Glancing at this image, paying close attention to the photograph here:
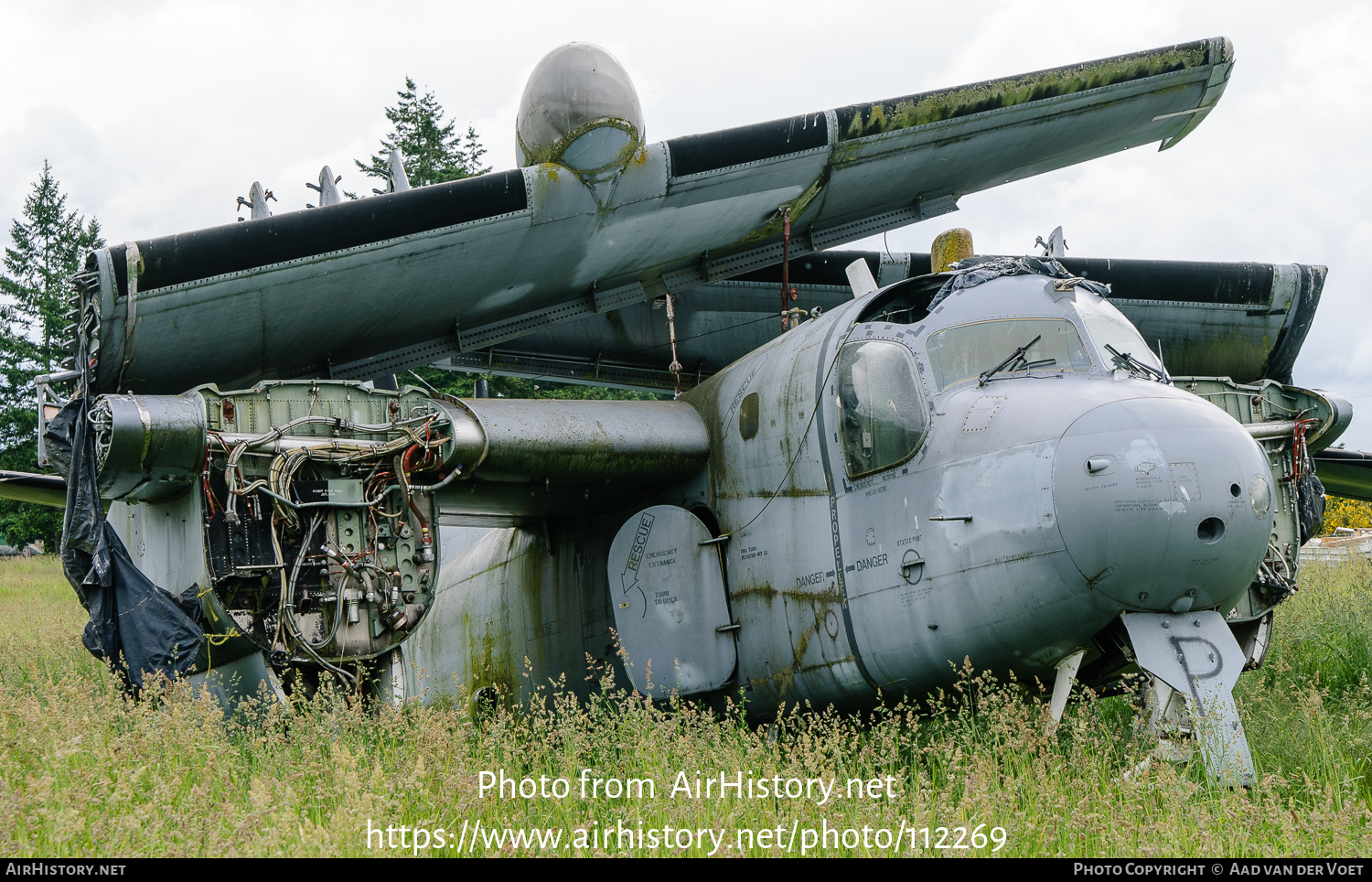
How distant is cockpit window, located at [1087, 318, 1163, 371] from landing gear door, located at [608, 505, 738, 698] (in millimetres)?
2862

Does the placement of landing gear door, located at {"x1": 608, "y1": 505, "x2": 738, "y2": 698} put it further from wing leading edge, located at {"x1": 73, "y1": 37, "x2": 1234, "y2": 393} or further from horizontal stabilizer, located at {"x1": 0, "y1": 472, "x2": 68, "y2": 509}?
horizontal stabilizer, located at {"x1": 0, "y1": 472, "x2": 68, "y2": 509}

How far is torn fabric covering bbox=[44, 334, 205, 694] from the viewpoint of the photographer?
7.48 m

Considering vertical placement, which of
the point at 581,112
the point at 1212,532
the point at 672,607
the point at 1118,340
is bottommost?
the point at 672,607

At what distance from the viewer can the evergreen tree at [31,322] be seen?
3588cm

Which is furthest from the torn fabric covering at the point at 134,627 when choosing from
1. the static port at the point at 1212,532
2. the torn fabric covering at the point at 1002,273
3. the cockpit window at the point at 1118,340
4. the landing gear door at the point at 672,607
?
the static port at the point at 1212,532

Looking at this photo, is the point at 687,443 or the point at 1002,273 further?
the point at 687,443

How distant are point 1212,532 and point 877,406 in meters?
1.99

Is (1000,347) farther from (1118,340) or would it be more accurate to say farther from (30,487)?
(30,487)

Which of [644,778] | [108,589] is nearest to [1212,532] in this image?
[644,778]

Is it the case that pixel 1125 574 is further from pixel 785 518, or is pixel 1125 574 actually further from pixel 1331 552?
pixel 1331 552

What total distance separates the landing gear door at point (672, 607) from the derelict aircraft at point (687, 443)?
23 mm

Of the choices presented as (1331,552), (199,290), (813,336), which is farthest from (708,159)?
(1331,552)

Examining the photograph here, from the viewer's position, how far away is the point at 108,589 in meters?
7.67

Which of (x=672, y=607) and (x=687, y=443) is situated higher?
(x=687, y=443)
